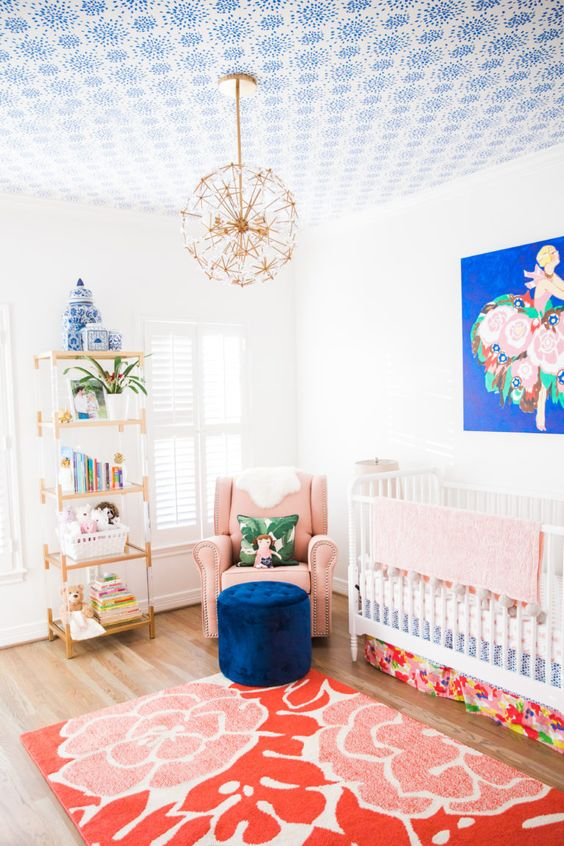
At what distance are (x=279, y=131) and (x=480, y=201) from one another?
1369 millimetres

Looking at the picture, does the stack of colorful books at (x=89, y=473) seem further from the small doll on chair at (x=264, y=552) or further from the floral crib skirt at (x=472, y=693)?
the floral crib skirt at (x=472, y=693)

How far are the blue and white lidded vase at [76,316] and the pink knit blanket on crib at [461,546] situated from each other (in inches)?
77.2

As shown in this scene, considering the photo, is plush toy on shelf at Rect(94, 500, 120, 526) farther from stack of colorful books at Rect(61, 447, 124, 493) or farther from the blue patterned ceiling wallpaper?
the blue patterned ceiling wallpaper

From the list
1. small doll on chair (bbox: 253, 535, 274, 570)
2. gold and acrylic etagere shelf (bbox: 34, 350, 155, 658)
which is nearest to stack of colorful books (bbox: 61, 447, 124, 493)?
gold and acrylic etagere shelf (bbox: 34, 350, 155, 658)

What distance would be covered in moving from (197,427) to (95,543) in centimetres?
116

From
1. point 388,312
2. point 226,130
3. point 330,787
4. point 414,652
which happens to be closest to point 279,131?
point 226,130

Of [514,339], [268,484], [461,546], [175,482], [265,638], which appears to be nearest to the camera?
[461,546]

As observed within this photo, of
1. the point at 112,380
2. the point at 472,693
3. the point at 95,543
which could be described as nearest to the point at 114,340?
the point at 112,380

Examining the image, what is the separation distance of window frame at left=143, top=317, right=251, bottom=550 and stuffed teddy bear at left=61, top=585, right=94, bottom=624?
0.73m

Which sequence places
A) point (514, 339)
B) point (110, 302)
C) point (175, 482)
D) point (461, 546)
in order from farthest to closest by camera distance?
point (175, 482) < point (110, 302) < point (514, 339) < point (461, 546)

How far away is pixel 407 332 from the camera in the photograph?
164 inches

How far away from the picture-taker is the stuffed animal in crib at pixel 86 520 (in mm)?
3742

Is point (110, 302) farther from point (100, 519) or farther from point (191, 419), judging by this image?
point (100, 519)

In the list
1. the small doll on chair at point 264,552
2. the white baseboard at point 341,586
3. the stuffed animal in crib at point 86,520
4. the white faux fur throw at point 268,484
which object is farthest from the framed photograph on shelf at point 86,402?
the white baseboard at point 341,586
